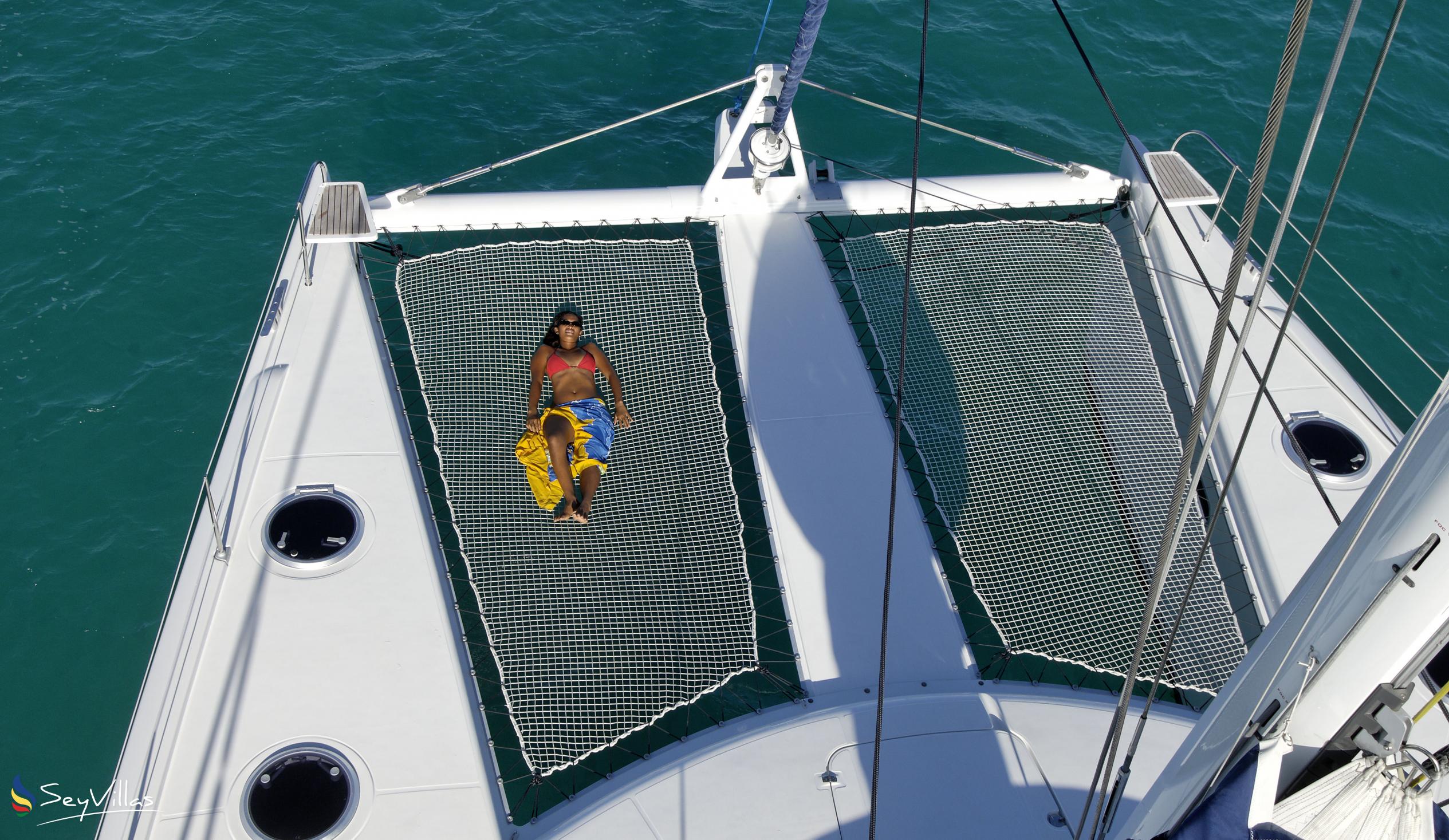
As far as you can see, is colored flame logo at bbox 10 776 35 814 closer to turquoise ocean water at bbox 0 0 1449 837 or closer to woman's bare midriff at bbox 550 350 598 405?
turquoise ocean water at bbox 0 0 1449 837

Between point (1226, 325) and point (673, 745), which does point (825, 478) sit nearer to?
point (673, 745)

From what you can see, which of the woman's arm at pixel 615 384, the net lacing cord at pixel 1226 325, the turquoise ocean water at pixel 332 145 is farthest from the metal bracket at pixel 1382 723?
the turquoise ocean water at pixel 332 145

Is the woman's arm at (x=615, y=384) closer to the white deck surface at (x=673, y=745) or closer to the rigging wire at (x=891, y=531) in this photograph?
the white deck surface at (x=673, y=745)

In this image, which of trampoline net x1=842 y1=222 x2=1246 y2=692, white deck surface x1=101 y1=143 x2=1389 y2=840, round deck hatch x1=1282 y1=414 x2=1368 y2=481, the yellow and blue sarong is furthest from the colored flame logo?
round deck hatch x1=1282 y1=414 x2=1368 y2=481

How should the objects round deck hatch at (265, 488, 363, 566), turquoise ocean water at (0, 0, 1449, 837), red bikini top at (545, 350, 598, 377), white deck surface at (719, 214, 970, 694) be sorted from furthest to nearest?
turquoise ocean water at (0, 0, 1449, 837)
red bikini top at (545, 350, 598, 377)
round deck hatch at (265, 488, 363, 566)
white deck surface at (719, 214, 970, 694)

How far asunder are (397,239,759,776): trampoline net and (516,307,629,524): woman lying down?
0.11m

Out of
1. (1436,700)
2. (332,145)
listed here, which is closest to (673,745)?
(1436,700)

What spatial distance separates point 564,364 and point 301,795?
9.72 ft

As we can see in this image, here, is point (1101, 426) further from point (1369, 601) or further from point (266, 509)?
point (266, 509)

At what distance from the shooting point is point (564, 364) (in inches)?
271

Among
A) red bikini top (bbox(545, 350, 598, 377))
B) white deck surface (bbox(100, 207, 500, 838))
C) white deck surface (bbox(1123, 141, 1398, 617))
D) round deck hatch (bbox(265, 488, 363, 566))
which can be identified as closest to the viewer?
white deck surface (bbox(100, 207, 500, 838))

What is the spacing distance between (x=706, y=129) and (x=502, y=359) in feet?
→ 14.8

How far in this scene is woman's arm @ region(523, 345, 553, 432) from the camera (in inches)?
265

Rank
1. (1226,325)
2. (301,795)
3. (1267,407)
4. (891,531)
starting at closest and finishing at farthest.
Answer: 1. (1226,325)
2. (891,531)
3. (301,795)
4. (1267,407)
